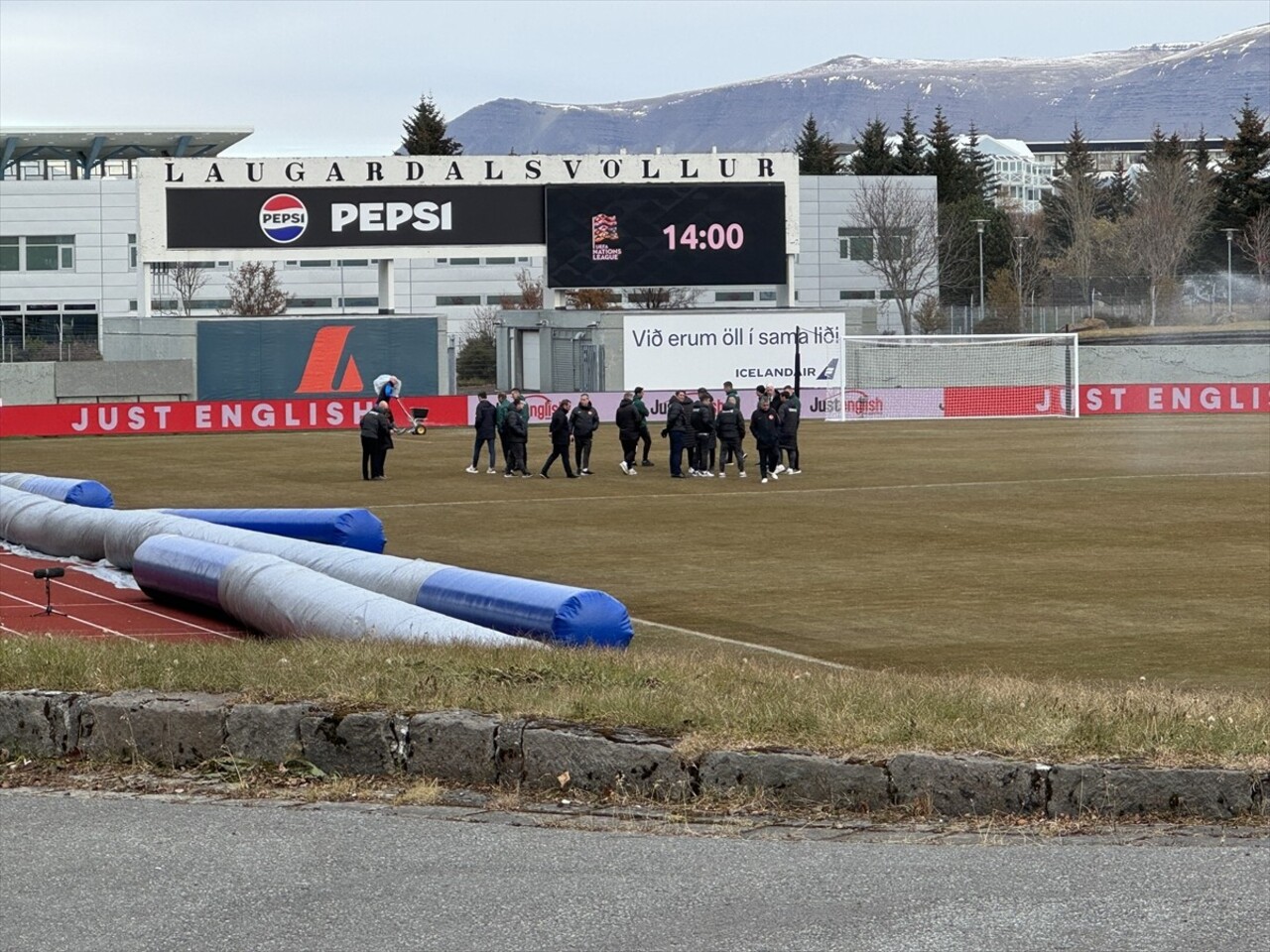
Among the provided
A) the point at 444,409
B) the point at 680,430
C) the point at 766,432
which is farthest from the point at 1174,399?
the point at 766,432

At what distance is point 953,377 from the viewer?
65.7 metres

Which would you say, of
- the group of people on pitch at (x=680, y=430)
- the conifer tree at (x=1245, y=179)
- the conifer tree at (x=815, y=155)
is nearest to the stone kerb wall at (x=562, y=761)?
the group of people on pitch at (x=680, y=430)

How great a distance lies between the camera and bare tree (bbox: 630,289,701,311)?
93444 millimetres

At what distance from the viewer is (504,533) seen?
25.9m

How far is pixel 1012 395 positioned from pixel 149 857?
5590 cm

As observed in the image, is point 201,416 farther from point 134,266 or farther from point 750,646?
point 134,266

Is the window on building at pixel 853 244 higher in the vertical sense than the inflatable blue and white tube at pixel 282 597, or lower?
higher

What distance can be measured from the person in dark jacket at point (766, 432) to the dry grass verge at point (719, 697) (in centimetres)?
2227

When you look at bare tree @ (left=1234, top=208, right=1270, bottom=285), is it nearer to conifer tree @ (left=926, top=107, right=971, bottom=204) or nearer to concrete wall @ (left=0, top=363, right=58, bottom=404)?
conifer tree @ (left=926, top=107, right=971, bottom=204)

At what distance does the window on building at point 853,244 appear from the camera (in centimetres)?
10806

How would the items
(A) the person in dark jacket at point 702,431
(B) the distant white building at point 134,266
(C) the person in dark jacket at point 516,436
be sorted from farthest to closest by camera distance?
(B) the distant white building at point 134,266, (C) the person in dark jacket at point 516,436, (A) the person in dark jacket at point 702,431

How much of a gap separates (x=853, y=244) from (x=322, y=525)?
90.6 m

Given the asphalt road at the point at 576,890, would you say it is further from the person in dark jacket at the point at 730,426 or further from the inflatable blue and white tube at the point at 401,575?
the person in dark jacket at the point at 730,426

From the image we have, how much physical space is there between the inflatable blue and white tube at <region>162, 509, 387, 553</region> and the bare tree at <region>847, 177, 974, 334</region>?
250ft
